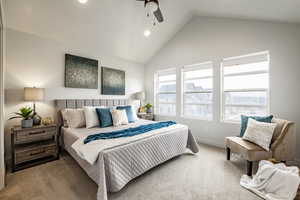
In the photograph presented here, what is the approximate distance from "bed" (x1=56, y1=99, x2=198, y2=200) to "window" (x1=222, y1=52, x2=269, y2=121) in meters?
1.61

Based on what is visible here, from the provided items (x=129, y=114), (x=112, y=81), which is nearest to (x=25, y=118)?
(x=129, y=114)

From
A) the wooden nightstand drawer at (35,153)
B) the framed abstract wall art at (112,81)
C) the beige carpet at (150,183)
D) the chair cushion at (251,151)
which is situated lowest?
the beige carpet at (150,183)

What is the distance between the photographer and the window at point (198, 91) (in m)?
3.78

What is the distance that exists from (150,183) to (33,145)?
7.39 ft

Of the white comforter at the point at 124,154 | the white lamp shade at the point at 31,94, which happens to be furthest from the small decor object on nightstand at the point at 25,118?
the white comforter at the point at 124,154

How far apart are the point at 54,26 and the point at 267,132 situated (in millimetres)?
4533

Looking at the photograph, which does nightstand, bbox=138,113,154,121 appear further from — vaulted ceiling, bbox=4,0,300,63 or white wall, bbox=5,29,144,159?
vaulted ceiling, bbox=4,0,300,63

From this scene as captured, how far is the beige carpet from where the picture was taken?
5.65 ft

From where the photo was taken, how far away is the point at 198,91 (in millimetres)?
4000

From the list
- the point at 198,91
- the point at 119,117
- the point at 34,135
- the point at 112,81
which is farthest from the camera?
the point at 112,81

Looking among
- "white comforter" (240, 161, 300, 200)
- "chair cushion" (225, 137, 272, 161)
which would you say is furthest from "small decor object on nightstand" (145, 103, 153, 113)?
"white comforter" (240, 161, 300, 200)

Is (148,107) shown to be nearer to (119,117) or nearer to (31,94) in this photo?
(119,117)

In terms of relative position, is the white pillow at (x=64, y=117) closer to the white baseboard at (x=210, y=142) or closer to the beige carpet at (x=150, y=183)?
the beige carpet at (x=150, y=183)

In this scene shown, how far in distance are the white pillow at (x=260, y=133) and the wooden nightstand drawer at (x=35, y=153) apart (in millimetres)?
3719
